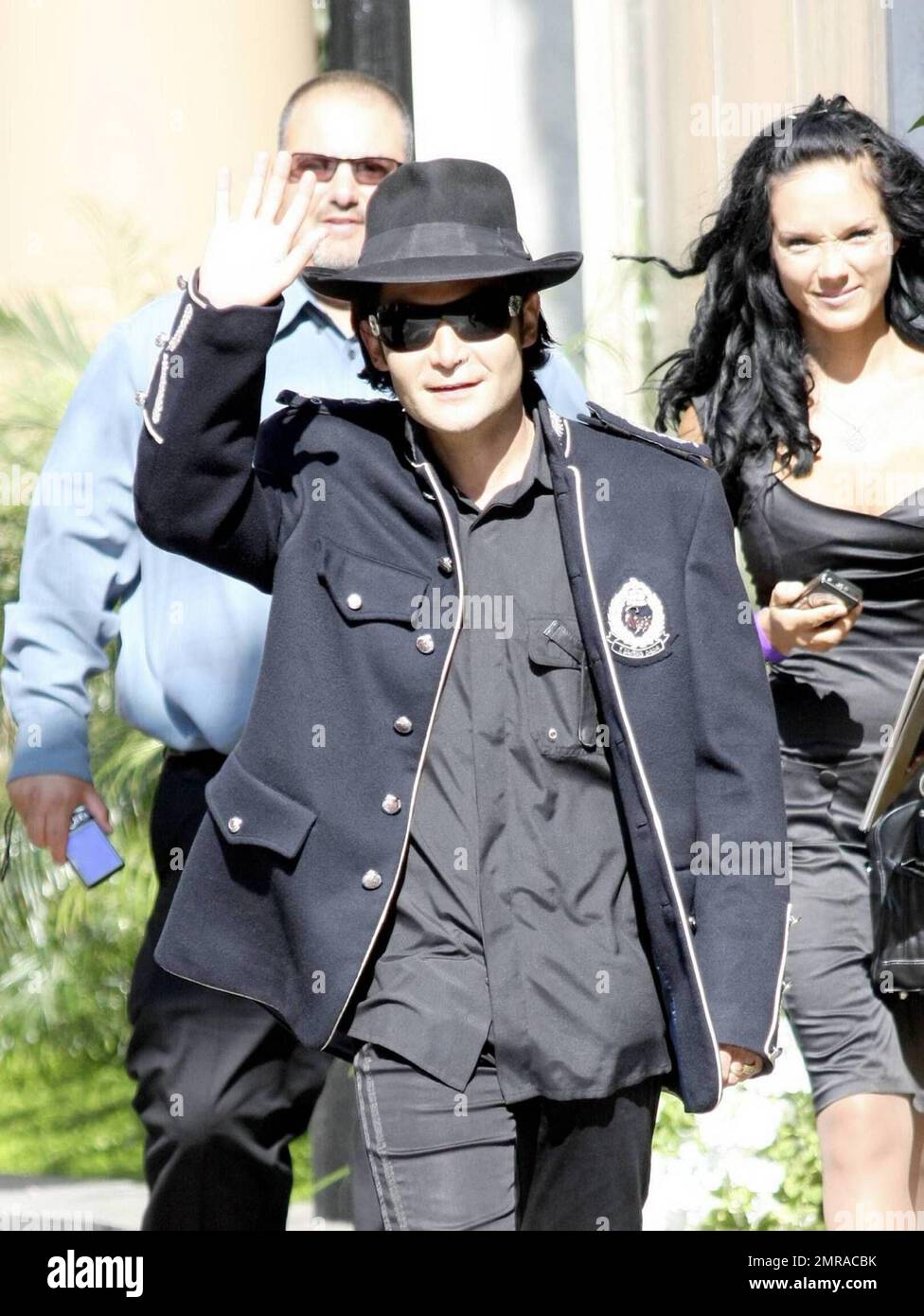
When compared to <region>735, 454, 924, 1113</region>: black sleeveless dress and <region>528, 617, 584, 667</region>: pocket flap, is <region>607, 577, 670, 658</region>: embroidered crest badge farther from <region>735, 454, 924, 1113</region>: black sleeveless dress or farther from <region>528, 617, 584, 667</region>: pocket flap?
<region>735, 454, 924, 1113</region>: black sleeveless dress

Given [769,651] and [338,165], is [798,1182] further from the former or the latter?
[338,165]

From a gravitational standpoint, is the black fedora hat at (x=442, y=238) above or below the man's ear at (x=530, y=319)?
above

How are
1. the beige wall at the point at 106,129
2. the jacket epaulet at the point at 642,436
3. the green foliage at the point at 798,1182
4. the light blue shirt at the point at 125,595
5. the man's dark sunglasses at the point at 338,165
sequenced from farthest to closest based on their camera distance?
the beige wall at the point at 106,129, the green foliage at the point at 798,1182, the man's dark sunglasses at the point at 338,165, the light blue shirt at the point at 125,595, the jacket epaulet at the point at 642,436

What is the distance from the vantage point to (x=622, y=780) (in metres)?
3.12

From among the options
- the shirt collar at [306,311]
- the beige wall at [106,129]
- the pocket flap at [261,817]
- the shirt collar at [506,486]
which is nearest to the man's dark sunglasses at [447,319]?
the shirt collar at [506,486]

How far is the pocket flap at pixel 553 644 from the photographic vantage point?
3.16 m

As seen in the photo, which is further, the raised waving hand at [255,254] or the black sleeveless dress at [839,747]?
the black sleeveless dress at [839,747]

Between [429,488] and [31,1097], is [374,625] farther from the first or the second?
[31,1097]

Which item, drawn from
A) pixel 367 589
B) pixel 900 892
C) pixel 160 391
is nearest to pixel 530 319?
pixel 367 589

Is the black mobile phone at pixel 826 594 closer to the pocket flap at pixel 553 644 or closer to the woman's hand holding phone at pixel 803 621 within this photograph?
the woman's hand holding phone at pixel 803 621

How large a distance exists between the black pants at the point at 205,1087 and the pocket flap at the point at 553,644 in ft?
3.72
